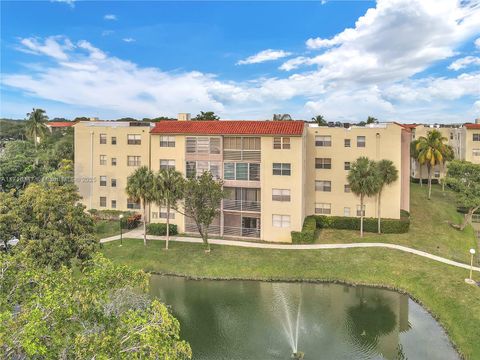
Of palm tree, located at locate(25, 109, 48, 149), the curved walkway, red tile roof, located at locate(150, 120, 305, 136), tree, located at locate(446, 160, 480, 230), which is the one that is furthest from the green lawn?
palm tree, located at locate(25, 109, 48, 149)

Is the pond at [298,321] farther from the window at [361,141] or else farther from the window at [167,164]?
the window at [361,141]

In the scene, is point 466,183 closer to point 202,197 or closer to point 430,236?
point 430,236

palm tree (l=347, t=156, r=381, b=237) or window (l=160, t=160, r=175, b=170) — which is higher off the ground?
window (l=160, t=160, r=175, b=170)

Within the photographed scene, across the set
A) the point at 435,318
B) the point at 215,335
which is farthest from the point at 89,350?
the point at 435,318

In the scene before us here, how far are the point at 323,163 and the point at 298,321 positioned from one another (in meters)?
22.0

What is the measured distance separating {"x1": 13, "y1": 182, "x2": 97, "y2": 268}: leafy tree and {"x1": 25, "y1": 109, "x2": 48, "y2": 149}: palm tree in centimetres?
4842

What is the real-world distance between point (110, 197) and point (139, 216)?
17.0 feet

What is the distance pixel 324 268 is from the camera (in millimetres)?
29391

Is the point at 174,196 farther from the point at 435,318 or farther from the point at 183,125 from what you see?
the point at 435,318

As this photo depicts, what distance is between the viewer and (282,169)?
1414 inches

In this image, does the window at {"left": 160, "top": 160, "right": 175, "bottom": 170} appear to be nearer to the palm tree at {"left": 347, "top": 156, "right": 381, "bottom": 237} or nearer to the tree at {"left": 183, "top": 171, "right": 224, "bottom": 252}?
the tree at {"left": 183, "top": 171, "right": 224, "bottom": 252}

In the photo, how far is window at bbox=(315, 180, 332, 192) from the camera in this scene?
41156mm

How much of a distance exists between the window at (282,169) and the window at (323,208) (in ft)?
26.0

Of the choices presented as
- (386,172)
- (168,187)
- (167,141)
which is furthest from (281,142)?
(167,141)
